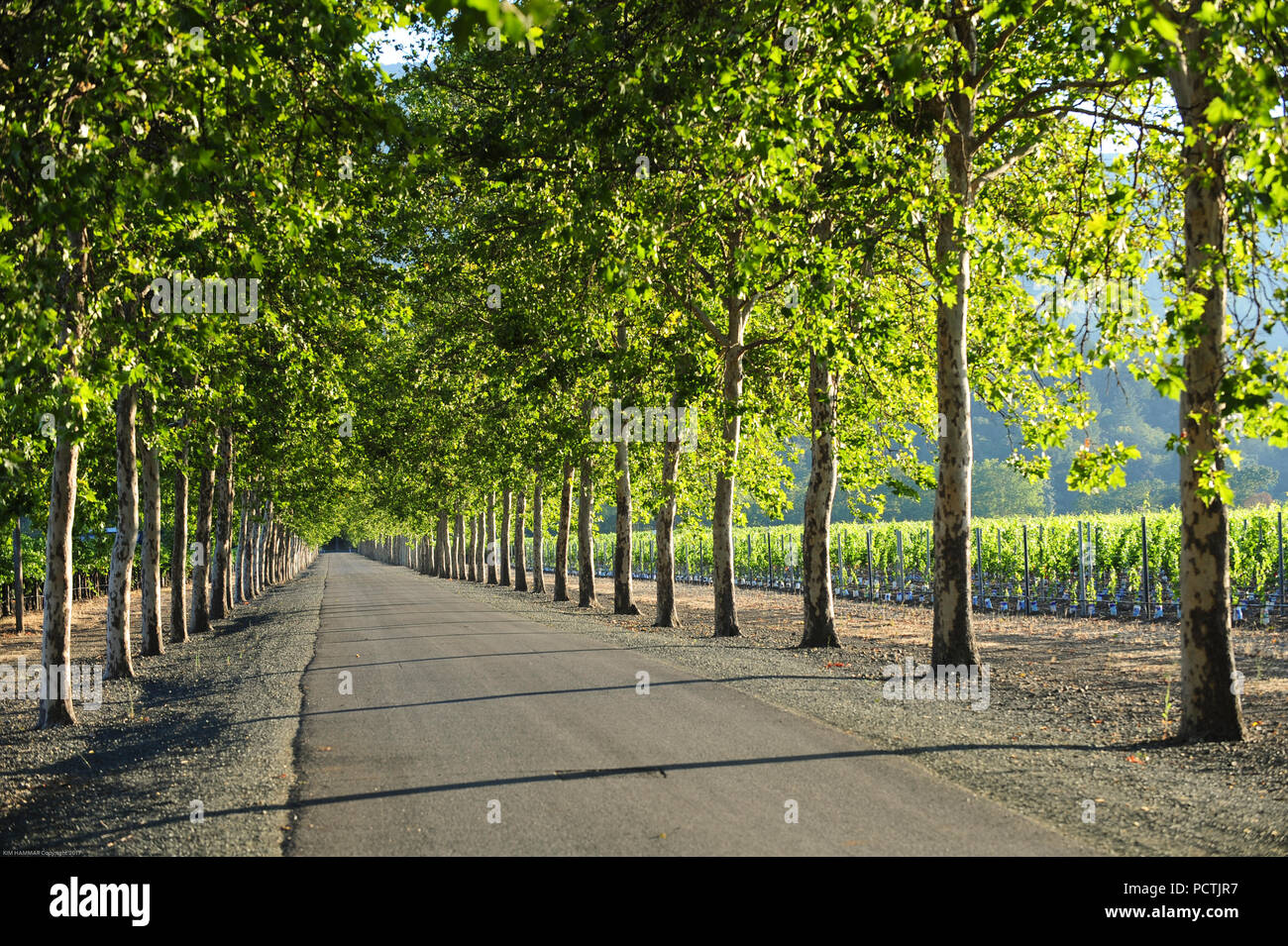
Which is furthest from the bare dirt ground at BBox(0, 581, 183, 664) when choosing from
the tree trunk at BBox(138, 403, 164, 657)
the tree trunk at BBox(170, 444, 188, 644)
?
the tree trunk at BBox(138, 403, 164, 657)

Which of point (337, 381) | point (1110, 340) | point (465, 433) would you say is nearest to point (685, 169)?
point (337, 381)

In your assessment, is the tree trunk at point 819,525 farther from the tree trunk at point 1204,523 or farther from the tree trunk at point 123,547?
the tree trunk at point 123,547

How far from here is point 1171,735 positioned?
399 inches

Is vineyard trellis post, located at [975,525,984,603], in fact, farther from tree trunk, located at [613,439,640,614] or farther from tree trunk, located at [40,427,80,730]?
tree trunk, located at [40,427,80,730]

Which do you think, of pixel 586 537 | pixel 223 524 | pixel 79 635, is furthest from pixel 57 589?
pixel 586 537

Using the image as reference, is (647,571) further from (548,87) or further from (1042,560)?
(548,87)

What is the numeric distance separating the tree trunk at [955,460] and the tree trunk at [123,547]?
503 inches

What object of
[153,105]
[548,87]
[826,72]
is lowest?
[153,105]

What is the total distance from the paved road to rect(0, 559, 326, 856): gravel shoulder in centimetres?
37

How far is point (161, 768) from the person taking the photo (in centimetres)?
930

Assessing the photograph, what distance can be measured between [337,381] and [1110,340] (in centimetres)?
1476

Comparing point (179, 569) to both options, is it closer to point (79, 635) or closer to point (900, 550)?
point (79, 635)

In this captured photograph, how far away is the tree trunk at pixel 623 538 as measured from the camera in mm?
28453

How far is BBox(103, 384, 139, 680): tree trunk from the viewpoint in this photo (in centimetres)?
1641
